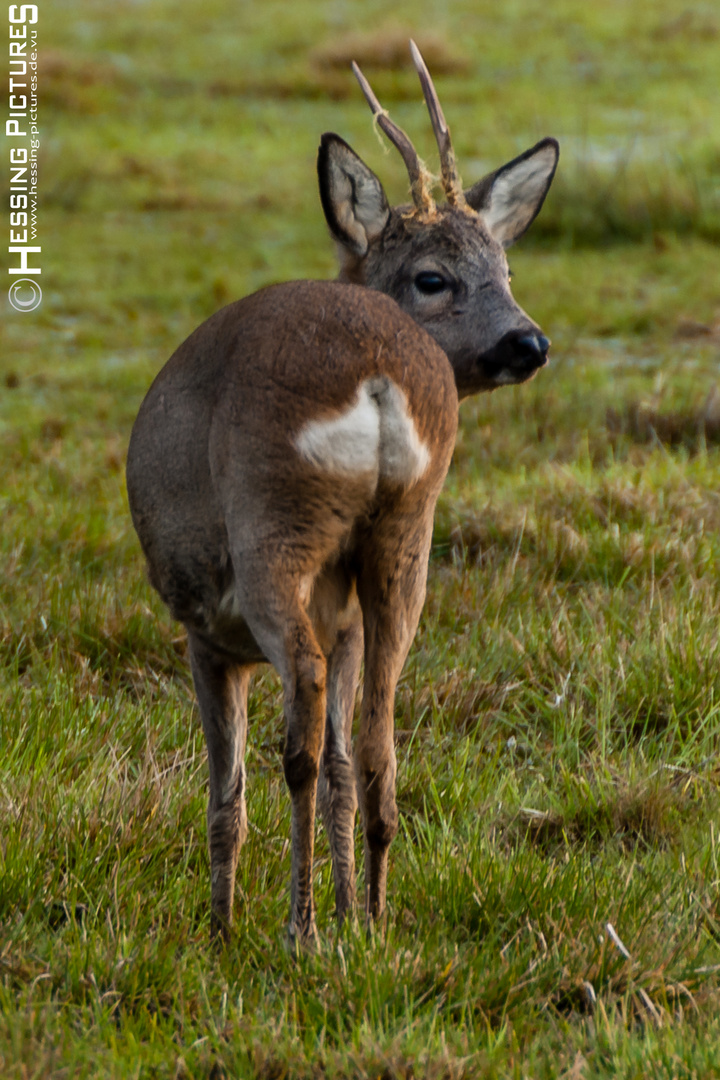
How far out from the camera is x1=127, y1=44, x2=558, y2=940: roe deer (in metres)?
2.16

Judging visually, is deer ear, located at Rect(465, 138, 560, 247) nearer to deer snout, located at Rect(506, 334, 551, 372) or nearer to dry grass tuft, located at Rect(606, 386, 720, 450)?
deer snout, located at Rect(506, 334, 551, 372)

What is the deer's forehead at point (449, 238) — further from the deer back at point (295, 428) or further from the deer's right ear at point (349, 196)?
the deer back at point (295, 428)

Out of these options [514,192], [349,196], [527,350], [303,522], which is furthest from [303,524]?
[514,192]

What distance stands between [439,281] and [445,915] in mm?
1459

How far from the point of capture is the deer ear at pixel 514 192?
3398 mm

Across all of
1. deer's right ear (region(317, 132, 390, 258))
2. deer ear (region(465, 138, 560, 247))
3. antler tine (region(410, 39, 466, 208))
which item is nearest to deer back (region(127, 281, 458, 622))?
deer's right ear (region(317, 132, 390, 258))

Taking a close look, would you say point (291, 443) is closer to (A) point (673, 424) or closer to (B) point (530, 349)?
(B) point (530, 349)

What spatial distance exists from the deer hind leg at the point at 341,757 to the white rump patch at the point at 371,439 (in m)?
0.46

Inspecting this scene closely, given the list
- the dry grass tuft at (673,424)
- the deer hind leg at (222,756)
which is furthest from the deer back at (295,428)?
the dry grass tuft at (673,424)

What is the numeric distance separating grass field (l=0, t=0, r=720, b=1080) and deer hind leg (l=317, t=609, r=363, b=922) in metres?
0.14

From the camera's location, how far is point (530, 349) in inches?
118

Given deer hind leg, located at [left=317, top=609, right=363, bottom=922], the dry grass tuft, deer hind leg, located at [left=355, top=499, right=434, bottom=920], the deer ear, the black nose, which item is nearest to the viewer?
deer hind leg, located at [left=355, top=499, right=434, bottom=920]

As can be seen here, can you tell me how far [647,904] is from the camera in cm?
251

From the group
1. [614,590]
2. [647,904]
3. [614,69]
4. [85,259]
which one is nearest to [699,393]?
[614,590]
